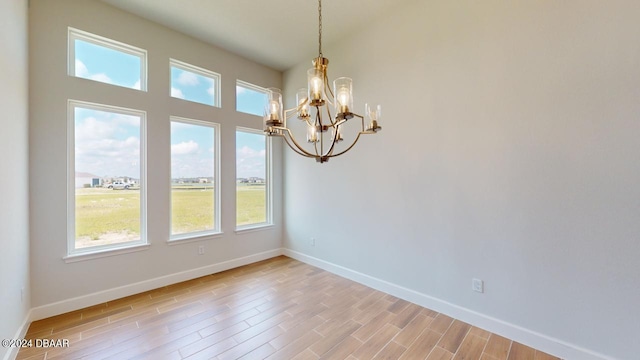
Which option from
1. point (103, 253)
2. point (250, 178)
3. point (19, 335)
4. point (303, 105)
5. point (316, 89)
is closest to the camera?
point (316, 89)

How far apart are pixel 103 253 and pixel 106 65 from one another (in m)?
2.30

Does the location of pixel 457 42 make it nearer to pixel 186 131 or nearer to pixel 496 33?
pixel 496 33

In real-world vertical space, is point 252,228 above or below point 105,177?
below

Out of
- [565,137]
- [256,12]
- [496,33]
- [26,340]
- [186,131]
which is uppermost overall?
[256,12]

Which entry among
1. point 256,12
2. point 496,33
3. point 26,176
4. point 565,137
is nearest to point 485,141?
point 565,137

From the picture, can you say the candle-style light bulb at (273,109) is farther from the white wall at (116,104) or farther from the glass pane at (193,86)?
the glass pane at (193,86)

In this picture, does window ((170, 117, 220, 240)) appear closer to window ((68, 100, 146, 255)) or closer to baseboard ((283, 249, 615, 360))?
window ((68, 100, 146, 255))

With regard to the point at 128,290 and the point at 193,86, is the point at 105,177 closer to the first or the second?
the point at 128,290

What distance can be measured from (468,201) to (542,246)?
671 millimetres

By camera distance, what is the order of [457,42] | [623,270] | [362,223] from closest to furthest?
[623,270], [457,42], [362,223]

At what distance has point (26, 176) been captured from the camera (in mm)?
2461

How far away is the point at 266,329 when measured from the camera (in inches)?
95.6

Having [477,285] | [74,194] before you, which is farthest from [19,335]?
[477,285]

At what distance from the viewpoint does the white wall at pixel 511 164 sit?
1.86m
